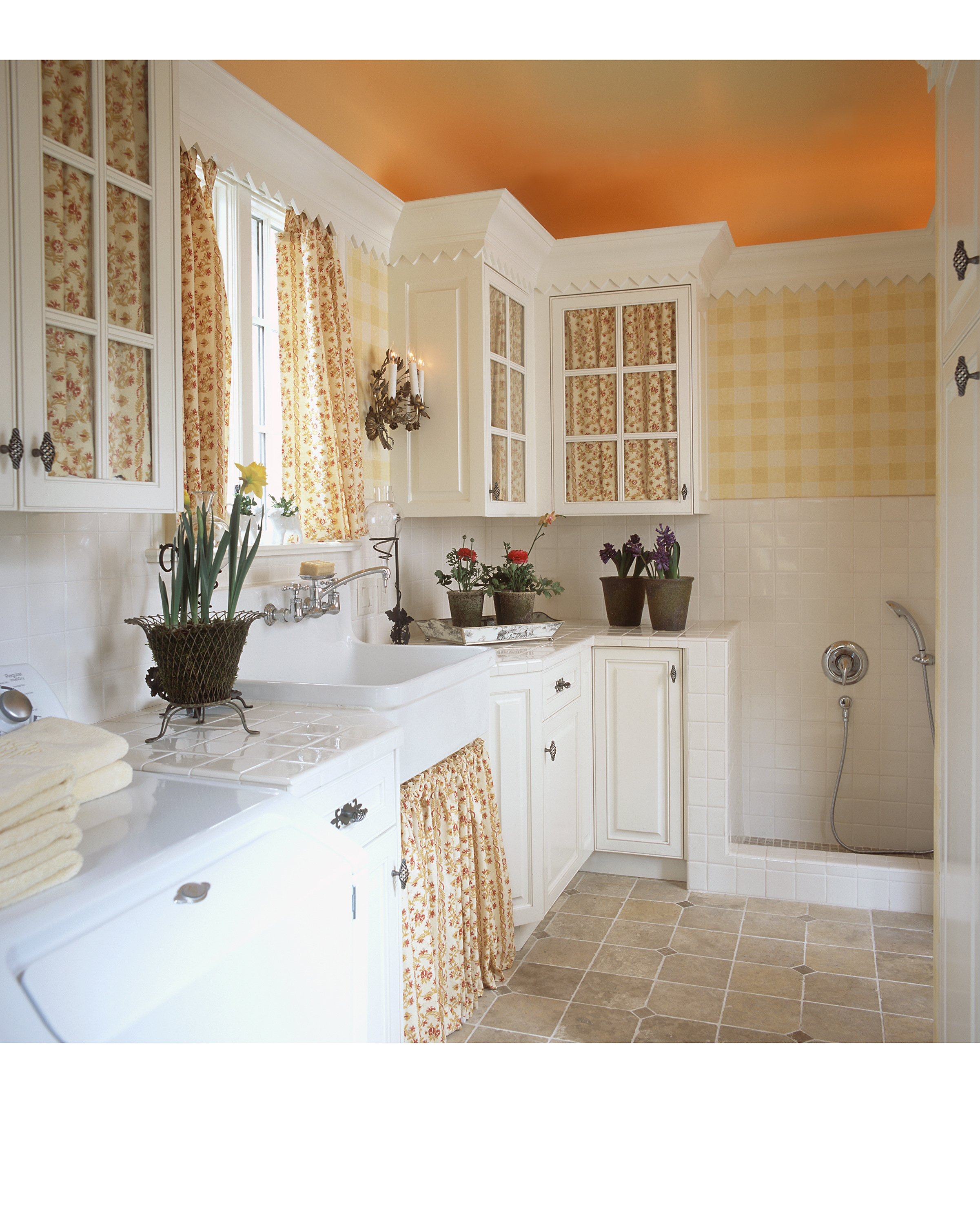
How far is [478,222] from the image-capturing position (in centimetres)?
314

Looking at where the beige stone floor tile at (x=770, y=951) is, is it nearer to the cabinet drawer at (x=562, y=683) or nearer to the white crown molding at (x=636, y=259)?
the cabinet drawer at (x=562, y=683)

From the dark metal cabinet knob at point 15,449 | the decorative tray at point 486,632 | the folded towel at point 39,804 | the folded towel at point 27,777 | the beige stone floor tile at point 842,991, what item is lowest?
the beige stone floor tile at point 842,991

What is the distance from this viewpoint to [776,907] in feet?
10.7

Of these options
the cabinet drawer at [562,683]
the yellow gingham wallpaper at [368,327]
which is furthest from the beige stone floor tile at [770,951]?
the yellow gingham wallpaper at [368,327]

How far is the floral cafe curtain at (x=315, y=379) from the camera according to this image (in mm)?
2768

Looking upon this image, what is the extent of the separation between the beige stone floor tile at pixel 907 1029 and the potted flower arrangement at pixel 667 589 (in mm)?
1533

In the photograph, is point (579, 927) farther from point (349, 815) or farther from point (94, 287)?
point (94, 287)

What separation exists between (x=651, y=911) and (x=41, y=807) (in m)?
2.51

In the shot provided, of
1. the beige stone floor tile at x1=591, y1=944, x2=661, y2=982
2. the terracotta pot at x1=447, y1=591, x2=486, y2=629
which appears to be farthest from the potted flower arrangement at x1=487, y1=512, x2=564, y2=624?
the beige stone floor tile at x1=591, y1=944, x2=661, y2=982

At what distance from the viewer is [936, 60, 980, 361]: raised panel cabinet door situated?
54.3 inches

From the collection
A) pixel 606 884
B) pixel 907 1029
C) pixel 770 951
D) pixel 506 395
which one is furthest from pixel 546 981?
pixel 506 395

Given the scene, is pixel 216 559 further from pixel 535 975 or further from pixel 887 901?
pixel 887 901

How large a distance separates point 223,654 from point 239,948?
2.71 feet
